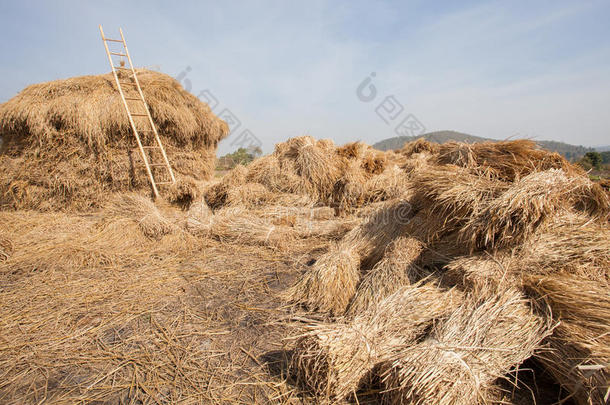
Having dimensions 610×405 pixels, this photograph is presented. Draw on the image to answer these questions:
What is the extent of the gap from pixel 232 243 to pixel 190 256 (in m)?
0.71

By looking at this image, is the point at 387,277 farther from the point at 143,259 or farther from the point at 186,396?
the point at 143,259

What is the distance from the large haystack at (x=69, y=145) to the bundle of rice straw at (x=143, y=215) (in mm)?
1436

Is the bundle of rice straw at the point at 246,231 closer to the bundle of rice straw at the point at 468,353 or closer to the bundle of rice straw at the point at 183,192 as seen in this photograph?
the bundle of rice straw at the point at 183,192

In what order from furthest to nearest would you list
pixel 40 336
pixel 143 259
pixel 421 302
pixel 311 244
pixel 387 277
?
pixel 311 244, pixel 143 259, pixel 387 277, pixel 40 336, pixel 421 302

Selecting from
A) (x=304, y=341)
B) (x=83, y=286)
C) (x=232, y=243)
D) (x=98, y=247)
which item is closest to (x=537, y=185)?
(x=304, y=341)

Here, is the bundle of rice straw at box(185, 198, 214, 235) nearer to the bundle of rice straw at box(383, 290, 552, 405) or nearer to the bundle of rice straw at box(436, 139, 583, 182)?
the bundle of rice straw at box(436, 139, 583, 182)

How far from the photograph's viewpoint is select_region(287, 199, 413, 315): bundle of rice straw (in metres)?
2.81

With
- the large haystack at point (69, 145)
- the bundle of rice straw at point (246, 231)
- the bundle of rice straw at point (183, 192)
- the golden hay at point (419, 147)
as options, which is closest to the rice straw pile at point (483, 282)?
the bundle of rice straw at point (246, 231)

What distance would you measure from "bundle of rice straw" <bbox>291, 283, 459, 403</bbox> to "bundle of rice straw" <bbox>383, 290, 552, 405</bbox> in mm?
111

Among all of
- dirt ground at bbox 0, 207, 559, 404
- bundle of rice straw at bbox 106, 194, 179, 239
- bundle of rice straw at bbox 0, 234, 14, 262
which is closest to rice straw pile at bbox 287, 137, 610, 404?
dirt ground at bbox 0, 207, 559, 404

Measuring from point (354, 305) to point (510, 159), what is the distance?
6.96ft

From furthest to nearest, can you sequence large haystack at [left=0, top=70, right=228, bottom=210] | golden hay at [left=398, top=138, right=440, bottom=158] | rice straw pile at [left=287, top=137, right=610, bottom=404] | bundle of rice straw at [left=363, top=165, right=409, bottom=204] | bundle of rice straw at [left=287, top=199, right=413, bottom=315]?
1. golden hay at [left=398, top=138, right=440, bottom=158]
2. large haystack at [left=0, top=70, right=228, bottom=210]
3. bundle of rice straw at [left=363, top=165, right=409, bottom=204]
4. bundle of rice straw at [left=287, top=199, right=413, bottom=315]
5. rice straw pile at [left=287, top=137, right=610, bottom=404]

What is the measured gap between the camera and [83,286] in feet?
10.9

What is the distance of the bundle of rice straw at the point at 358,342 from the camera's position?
1.73 meters
